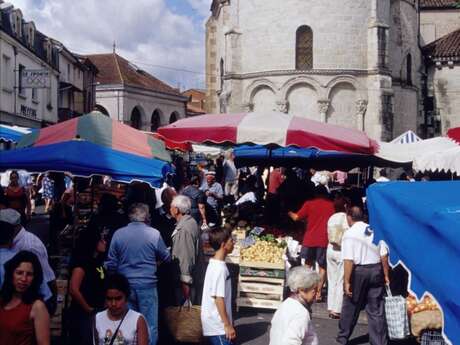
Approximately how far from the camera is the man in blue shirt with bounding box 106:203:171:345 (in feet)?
22.4

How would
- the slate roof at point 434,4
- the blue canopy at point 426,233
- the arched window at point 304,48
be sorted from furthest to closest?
the slate roof at point 434,4 → the arched window at point 304,48 → the blue canopy at point 426,233

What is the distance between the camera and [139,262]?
22.5ft

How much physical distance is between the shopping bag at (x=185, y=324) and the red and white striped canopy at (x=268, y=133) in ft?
12.9

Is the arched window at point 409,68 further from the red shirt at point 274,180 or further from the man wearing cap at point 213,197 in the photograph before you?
the man wearing cap at point 213,197

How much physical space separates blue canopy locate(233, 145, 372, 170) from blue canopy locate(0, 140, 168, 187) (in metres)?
7.45

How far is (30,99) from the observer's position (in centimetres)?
3331

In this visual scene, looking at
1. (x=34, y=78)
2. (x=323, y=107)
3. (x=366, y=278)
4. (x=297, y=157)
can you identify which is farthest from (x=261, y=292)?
(x=323, y=107)

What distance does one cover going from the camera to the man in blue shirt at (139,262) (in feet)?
22.4

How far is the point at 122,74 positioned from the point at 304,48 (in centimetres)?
2783

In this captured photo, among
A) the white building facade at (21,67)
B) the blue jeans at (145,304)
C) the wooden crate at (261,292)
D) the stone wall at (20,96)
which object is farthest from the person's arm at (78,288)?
the stone wall at (20,96)

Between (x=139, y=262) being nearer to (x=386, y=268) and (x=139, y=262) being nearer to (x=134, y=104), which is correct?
(x=386, y=268)

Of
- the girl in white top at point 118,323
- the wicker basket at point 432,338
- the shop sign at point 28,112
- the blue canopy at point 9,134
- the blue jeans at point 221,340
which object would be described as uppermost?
the shop sign at point 28,112

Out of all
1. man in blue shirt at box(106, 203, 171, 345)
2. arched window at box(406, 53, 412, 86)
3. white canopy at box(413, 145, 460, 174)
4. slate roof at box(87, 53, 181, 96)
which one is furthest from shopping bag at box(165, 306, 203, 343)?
slate roof at box(87, 53, 181, 96)

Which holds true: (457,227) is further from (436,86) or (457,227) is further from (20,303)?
(436,86)
